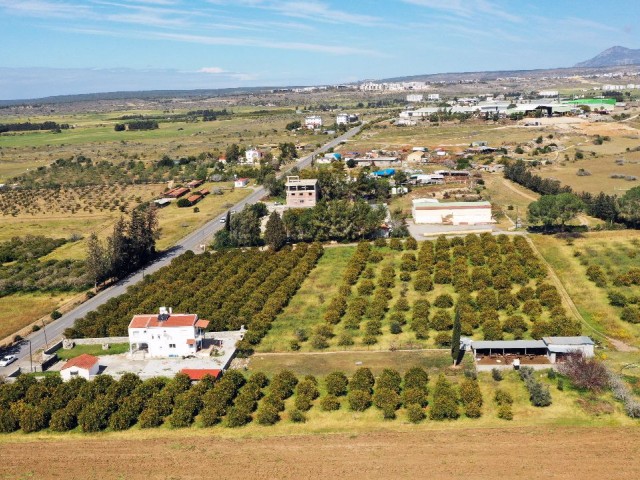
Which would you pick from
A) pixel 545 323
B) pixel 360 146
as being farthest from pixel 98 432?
pixel 360 146

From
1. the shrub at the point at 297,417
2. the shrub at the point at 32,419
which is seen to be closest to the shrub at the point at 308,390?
the shrub at the point at 297,417

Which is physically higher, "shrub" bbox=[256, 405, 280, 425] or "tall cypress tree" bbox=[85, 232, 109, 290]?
"tall cypress tree" bbox=[85, 232, 109, 290]

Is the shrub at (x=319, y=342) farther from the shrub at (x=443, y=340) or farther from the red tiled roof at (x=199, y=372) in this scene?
the shrub at (x=443, y=340)

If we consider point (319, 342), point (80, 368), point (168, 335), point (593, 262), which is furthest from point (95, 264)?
point (593, 262)

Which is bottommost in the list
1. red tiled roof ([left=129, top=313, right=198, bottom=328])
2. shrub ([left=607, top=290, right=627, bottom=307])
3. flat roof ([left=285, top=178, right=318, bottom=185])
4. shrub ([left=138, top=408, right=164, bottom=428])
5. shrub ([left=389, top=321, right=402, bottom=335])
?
shrub ([left=138, top=408, right=164, bottom=428])

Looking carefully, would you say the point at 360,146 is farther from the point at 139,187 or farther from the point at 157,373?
the point at 157,373

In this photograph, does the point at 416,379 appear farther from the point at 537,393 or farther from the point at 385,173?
the point at 385,173

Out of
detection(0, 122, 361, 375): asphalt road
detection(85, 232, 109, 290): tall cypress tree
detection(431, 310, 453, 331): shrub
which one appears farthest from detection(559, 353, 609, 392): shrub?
detection(85, 232, 109, 290): tall cypress tree

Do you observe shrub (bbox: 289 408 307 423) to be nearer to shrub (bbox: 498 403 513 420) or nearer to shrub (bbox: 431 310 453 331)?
shrub (bbox: 498 403 513 420)
